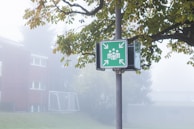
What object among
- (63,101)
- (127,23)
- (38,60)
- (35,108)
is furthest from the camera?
(63,101)

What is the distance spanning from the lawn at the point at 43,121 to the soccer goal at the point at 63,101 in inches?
138

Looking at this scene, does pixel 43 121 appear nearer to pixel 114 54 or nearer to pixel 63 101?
pixel 63 101

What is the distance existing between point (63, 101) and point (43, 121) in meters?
16.3

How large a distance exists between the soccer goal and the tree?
167 feet

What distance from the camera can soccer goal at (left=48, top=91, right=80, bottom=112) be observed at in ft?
213

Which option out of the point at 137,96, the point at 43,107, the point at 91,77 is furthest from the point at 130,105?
the point at 43,107

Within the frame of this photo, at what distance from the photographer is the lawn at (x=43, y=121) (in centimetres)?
4597

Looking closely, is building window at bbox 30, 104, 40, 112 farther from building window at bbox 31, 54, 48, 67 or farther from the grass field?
building window at bbox 31, 54, 48, 67

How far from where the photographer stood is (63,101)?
223 ft

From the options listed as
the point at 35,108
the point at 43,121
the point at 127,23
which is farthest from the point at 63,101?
the point at 127,23

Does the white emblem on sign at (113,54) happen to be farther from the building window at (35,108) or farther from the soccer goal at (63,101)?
the soccer goal at (63,101)

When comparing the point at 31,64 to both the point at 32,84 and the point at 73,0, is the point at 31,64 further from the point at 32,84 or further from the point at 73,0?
the point at 73,0

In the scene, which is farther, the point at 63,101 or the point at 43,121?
the point at 63,101

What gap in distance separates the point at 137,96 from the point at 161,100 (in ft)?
120
